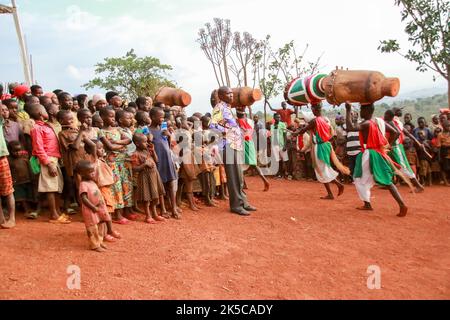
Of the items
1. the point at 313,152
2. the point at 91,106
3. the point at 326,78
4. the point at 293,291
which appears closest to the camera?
the point at 293,291

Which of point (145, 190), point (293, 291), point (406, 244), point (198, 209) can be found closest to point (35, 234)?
point (145, 190)

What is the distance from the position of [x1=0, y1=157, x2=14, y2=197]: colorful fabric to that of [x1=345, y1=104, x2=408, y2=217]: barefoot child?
480 centimetres

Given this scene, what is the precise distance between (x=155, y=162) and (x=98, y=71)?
15276mm

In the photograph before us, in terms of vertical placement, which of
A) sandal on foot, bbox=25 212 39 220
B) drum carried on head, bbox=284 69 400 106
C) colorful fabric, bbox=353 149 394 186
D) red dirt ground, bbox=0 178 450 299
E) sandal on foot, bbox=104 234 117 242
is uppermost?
drum carried on head, bbox=284 69 400 106

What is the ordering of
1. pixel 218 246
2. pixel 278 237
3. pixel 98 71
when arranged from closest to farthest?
1. pixel 218 246
2. pixel 278 237
3. pixel 98 71

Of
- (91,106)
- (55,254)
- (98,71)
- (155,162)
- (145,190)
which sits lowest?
(55,254)

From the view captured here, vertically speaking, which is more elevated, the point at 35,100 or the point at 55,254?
the point at 35,100

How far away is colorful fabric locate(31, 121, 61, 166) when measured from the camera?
4844 millimetres

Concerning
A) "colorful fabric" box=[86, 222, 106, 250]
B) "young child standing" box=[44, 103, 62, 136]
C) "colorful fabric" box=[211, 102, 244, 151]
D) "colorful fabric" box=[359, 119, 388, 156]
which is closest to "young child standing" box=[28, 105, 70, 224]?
"young child standing" box=[44, 103, 62, 136]

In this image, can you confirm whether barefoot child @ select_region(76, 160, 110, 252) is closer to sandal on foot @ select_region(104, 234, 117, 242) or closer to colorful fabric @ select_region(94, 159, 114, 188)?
sandal on foot @ select_region(104, 234, 117, 242)

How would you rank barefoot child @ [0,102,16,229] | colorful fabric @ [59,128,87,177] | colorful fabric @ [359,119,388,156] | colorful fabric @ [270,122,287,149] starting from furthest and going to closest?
1. colorful fabric @ [270,122,287,149]
2. colorful fabric @ [359,119,388,156]
3. colorful fabric @ [59,128,87,177]
4. barefoot child @ [0,102,16,229]

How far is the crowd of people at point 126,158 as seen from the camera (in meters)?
4.71

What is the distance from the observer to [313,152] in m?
7.17

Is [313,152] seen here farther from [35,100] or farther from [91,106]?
[35,100]
